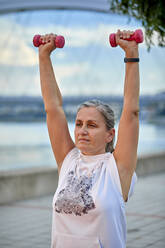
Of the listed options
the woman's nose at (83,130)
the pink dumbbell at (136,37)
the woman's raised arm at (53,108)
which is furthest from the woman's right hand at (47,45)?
the woman's nose at (83,130)

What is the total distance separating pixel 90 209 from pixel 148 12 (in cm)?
349

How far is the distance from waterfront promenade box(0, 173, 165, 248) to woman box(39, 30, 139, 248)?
3.14 m

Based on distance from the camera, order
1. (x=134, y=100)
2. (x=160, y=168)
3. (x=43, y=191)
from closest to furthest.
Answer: (x=134, y=100), (x=43, y=191), (x=160, y=168)

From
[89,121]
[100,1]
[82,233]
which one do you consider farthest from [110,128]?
[100,1]

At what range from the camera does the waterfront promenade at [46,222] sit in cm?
587

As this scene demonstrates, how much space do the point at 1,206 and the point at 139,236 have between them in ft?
9.32

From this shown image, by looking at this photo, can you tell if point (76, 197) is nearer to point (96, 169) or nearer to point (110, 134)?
point (96, 169)

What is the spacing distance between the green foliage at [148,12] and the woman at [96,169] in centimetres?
282

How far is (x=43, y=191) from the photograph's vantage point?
363 inches

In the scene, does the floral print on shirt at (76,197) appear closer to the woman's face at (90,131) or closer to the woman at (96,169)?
the woman at (96,169)

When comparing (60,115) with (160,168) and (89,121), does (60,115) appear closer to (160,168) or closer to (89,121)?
(89,121)

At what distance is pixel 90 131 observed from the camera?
2.65 metres

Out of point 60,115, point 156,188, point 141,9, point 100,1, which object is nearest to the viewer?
point 60,115

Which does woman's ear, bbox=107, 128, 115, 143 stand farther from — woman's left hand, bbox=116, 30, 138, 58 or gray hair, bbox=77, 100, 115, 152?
woman's left hand, bbox=116, 30, 138, 58
